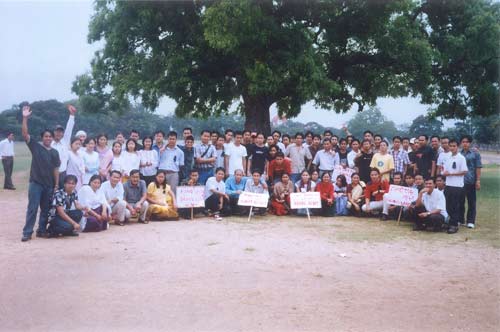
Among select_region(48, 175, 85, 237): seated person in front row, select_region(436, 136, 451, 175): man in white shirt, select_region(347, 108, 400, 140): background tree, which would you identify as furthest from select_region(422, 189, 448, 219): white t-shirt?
select_region(347, 108, 400, 140): background tree

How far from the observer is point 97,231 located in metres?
7.70

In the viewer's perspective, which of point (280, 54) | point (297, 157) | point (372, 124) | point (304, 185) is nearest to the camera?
point (304, 185)

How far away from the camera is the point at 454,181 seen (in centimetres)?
829

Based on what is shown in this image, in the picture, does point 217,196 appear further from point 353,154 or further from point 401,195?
point 401,195

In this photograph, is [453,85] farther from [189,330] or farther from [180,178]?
[189,330]

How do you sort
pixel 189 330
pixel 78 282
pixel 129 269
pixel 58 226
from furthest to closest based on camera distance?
pixel 58 226 < pixel 129 269 < pixel 78 282 < pixel 189 330

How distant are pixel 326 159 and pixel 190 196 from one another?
3315 mm

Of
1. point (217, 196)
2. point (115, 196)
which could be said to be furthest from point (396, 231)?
point (115, 196)

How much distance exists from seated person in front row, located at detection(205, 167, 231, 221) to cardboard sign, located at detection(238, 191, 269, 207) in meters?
0.35

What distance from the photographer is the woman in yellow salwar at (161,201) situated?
8.75 m

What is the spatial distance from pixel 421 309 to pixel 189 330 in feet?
7.27

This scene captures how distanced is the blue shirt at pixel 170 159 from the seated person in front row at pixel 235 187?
1.16 metres

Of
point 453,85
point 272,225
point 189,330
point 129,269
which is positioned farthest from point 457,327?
point 453,85

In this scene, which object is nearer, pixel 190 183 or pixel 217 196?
pixel 190 183
